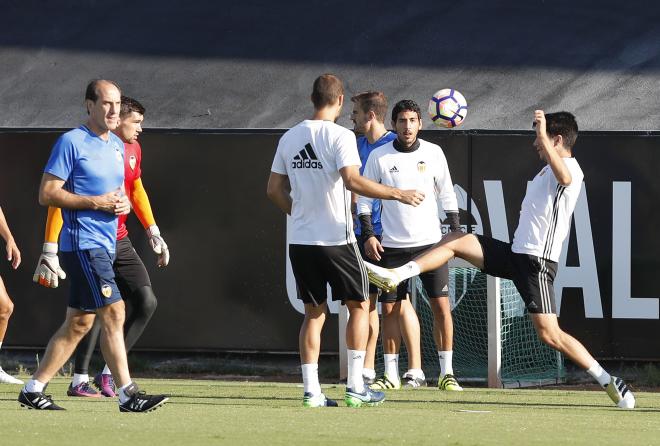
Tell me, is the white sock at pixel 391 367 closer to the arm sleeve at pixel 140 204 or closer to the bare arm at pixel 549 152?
the arm sleeve at pixel 140 204

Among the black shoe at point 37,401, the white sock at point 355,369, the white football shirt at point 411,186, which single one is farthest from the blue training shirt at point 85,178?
the white football shirt at point 411,186

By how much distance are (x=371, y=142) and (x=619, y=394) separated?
122 inches

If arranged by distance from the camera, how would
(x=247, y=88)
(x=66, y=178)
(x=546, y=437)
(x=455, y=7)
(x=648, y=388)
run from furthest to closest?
(x=455, y=7)
(x=247, y=88)
(x=648, y=388)
(x=66, y=178)
(x=546, y=437)

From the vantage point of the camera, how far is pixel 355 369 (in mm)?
8492

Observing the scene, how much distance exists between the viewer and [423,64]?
54.4ft

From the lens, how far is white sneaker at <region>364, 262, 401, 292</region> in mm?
9297

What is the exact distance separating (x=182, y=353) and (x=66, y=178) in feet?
17.7

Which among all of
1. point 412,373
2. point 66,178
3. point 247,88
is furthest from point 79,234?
point 247,88

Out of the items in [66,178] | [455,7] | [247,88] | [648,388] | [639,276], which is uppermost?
[455,7]

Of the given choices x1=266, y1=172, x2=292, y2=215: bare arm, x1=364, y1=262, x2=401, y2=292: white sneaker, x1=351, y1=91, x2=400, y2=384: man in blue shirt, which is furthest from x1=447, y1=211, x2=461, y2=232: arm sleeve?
x1=266, y1=172, x2=292, y2=215: bare arm

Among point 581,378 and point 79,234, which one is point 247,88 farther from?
point 79,234

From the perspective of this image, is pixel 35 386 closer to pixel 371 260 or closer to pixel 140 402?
pixel 140 402

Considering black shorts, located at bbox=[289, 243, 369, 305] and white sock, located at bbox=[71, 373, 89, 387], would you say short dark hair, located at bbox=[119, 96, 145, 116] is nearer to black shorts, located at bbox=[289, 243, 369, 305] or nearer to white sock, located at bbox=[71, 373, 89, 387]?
white sock, located at bbox=[71, 373, 89, 387]

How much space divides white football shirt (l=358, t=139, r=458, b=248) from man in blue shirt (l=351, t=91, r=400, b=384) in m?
0.17
